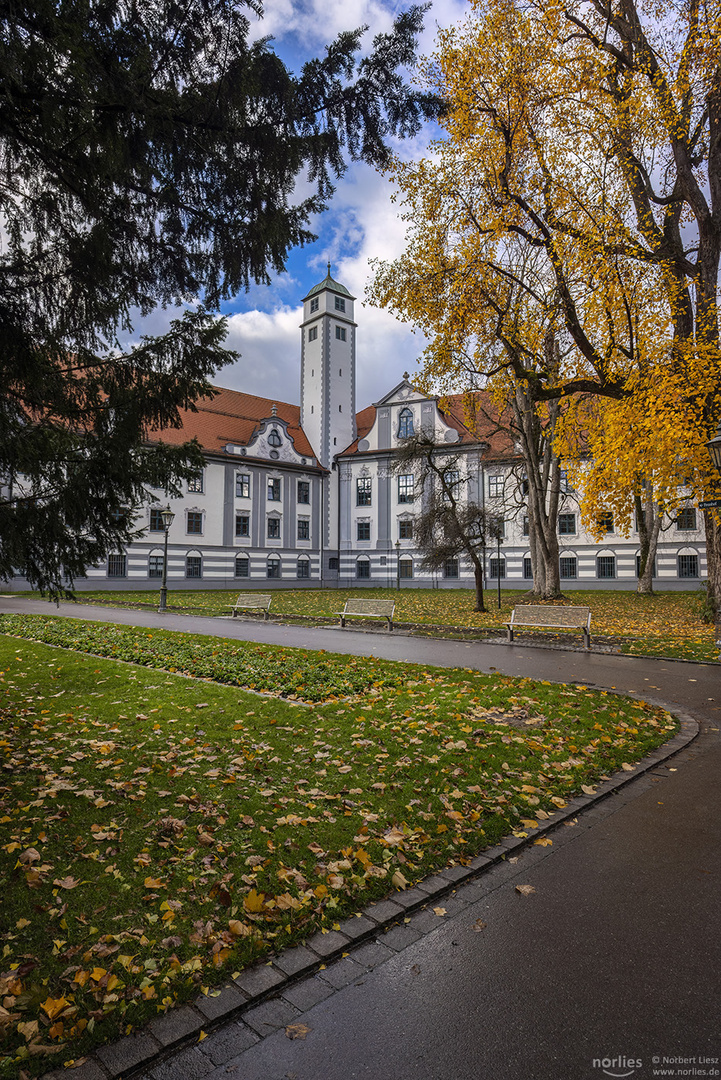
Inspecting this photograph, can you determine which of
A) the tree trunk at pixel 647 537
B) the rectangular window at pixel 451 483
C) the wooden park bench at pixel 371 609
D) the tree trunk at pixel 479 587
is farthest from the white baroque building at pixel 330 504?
the wooden park bench at pixel 371 609

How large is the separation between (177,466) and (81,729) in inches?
118

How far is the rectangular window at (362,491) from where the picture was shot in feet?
152

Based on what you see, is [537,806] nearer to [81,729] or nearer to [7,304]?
[81,729]

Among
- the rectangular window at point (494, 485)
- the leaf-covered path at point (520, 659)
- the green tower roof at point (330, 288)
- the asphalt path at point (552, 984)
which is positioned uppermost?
the green tower roof at point (330, 288)

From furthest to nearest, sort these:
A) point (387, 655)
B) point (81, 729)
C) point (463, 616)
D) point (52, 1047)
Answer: point (463, 616)
point (387, 655)
point (81, 729)
point (52, 1047)

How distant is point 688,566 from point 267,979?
1560 inches

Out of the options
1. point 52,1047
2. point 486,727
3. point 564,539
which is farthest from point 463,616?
point 564,539

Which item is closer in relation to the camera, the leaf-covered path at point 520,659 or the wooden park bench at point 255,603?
the leaf-covered path at point 520,659

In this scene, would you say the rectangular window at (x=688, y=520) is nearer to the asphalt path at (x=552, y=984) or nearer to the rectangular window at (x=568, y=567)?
the rectangular window at (x=568, y=567)

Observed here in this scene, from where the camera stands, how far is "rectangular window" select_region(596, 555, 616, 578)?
37.7 meters

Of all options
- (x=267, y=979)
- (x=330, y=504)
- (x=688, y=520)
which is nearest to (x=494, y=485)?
(x=688, y=520)

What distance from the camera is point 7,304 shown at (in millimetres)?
4480

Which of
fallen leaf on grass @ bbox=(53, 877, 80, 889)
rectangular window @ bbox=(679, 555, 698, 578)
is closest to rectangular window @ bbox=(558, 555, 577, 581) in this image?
rectangular window @ bbox=(679, 555, 698, 578)

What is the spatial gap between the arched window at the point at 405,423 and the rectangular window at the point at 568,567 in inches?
584
